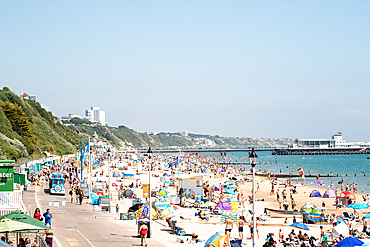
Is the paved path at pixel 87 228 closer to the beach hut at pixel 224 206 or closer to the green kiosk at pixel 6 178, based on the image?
the green kiosk at pixel 6 178

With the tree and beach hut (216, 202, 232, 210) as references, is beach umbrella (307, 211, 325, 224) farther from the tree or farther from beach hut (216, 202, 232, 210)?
the tree

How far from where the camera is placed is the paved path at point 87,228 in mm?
14258

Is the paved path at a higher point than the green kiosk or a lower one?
lower

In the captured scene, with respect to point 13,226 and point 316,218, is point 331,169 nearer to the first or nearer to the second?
point 316,218

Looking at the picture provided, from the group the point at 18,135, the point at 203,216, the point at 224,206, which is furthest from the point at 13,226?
the point at 18,135

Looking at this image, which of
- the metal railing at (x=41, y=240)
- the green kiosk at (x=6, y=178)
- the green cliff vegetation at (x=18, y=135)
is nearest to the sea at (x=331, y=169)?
the green cliff vegetation at (x=18, y=135)

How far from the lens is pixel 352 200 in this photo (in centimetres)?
3055

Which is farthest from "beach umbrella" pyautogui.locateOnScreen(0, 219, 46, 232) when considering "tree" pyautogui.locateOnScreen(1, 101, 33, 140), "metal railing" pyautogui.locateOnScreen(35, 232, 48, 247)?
"tree" pyautogui.locateOnScreen(1, 101, 33, 140)

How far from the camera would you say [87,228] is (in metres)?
16.7

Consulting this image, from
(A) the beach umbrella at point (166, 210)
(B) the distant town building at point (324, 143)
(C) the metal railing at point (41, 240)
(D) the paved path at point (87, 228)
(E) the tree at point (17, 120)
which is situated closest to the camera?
(C) the metal railing at point (41, 240)

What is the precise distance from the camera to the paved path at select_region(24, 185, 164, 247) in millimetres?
14258

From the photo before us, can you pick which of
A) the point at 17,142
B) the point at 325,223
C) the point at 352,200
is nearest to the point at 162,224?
the point at 325,223

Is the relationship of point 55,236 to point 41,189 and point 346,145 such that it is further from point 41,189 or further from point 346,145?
point 346,145

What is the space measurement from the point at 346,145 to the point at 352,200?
13983 centimetres
